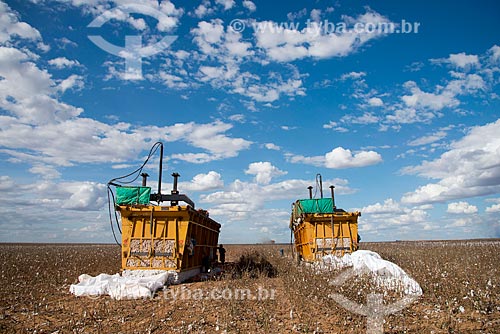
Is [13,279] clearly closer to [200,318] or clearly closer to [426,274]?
[200,318]

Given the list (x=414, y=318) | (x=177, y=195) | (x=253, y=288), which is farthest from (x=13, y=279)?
(x=414, y=318)

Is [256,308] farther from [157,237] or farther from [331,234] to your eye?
[331,234]

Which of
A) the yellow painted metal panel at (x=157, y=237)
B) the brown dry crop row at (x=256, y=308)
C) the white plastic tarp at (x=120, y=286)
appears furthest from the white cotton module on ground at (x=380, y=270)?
the white plastic tarp at (x=120, y=286)

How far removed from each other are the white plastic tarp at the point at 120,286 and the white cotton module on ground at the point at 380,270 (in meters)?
5.74

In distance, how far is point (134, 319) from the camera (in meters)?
7.29

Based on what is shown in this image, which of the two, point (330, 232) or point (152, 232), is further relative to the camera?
point (330, 232)

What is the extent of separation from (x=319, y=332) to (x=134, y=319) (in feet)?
12.2

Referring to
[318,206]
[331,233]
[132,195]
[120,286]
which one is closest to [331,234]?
[331,233]

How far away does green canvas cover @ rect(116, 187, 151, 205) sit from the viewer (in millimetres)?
12328

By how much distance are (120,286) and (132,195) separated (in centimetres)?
376

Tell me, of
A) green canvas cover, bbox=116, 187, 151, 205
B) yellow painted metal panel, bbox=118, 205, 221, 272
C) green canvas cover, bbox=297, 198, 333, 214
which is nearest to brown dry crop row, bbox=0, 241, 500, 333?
yellow painted metal panel, bbox=118, 205, 221, 272

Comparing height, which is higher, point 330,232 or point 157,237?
point 330,232

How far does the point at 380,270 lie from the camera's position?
10148 millimetres

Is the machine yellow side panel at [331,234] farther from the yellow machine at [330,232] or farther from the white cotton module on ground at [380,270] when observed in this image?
the white cotton module on ground at [380,270]
